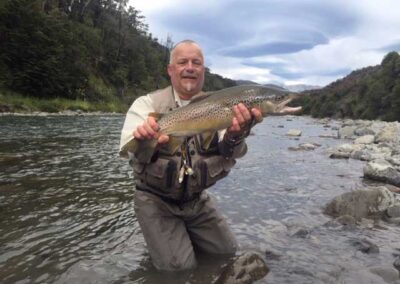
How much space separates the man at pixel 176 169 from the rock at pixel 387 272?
242cm

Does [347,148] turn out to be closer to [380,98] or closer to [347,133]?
[347,133]

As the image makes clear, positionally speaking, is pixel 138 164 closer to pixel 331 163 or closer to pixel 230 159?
pixel 230 159

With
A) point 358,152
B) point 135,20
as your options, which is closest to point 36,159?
point 358,152

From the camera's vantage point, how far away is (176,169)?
5.36 meters

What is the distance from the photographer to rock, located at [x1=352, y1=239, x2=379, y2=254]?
6.46 meters

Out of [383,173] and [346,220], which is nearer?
[346,220]

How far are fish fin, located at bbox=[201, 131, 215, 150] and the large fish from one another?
136 mm

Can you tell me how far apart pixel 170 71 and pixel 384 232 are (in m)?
4.85

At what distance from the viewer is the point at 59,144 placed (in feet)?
59.1

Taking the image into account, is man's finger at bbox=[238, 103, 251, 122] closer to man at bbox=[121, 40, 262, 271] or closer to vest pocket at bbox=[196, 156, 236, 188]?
man at bbox=[121, 40, 262, 271]

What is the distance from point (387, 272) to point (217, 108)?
10.6 ft

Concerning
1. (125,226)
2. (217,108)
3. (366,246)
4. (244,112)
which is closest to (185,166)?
(217,108)

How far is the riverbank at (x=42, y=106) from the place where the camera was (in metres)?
35.6

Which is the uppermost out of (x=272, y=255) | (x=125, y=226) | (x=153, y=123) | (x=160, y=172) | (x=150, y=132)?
(x=153, y=123)
